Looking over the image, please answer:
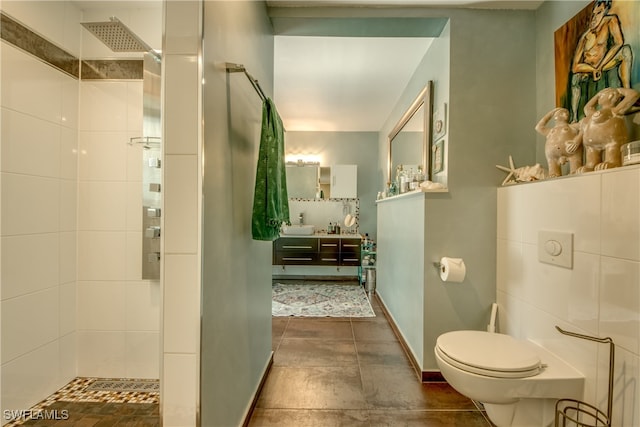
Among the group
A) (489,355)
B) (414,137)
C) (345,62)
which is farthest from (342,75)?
(489,355)

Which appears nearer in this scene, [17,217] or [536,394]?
[536,394]

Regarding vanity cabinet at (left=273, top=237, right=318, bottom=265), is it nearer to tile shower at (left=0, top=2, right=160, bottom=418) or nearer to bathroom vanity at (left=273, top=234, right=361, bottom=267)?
bathroom vanity at (left=273, top=234, right=361, bottom=267)

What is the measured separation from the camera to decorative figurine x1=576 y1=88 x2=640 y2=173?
119cm

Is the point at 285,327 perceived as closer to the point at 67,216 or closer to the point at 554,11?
the point at 67,216

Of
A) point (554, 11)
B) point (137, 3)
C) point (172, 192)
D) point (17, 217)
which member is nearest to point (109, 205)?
point (17, 217)

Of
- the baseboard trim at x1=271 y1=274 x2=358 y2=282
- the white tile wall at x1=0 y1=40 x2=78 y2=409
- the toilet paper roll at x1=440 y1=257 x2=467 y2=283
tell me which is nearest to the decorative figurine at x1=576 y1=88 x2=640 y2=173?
the toilet paper roll at x1=440 y1=257 x2=467 y2=283

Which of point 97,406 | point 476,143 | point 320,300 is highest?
point 476,143

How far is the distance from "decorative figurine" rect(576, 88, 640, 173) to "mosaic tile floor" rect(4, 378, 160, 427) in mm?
2428

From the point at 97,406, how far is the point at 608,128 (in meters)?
2.80

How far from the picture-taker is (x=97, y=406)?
143 centimetres

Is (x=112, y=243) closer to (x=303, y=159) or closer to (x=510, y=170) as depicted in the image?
(x=510, y=170)

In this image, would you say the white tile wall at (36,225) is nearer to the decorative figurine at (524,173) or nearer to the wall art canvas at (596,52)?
the decorative figurine at (524,173)

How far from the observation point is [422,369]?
1.94 m

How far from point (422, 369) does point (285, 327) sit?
54.2 inches
